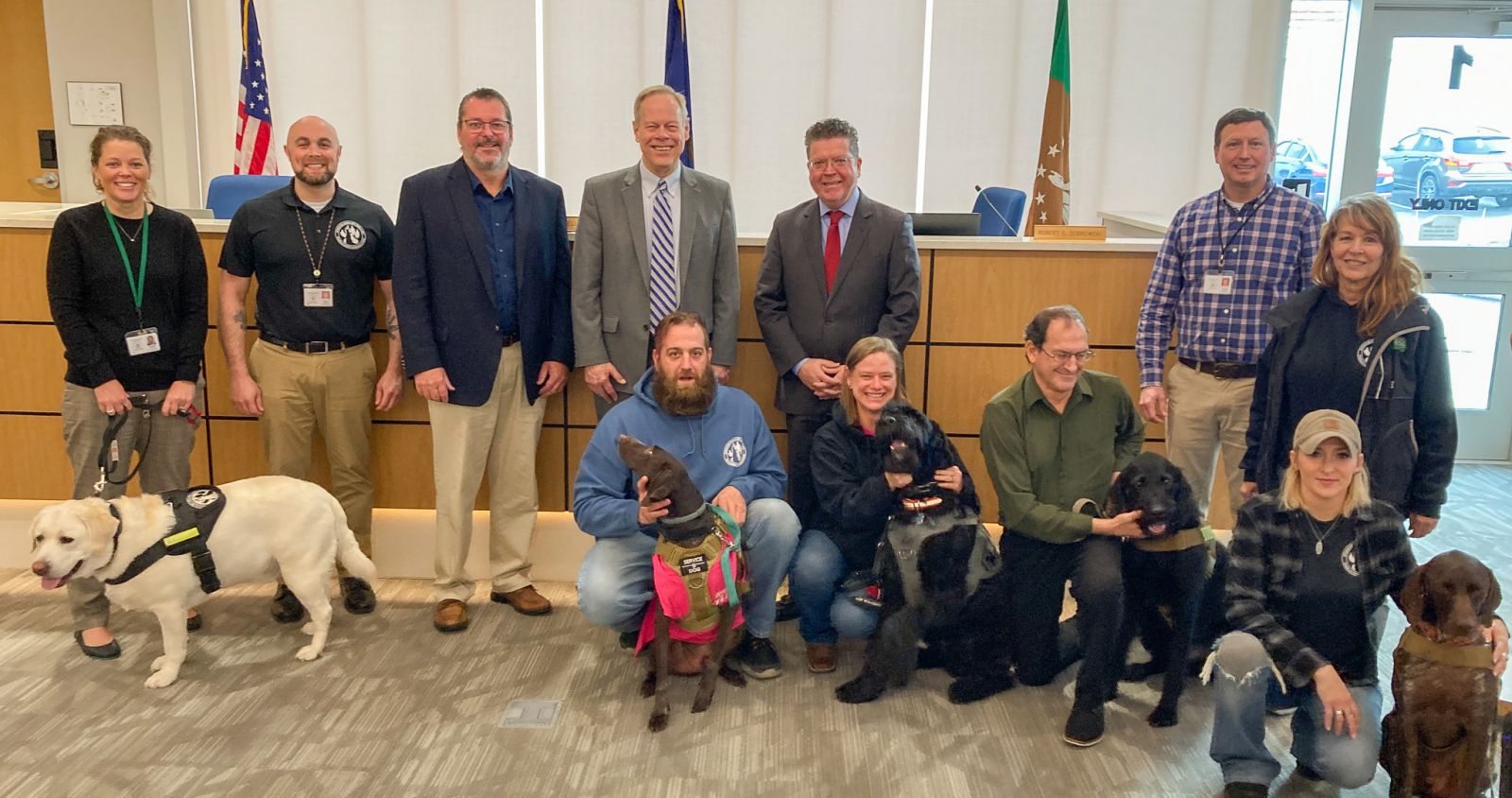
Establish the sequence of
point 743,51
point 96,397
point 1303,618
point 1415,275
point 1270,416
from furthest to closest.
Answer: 1. point 743,51
2. point 96,397
3. point 1270,416
4. point 1415,275
5. point 1303,618

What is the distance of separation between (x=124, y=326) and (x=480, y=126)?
1.19 m

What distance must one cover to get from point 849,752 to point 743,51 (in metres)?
4.35

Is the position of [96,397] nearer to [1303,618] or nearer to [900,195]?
[1303,618]

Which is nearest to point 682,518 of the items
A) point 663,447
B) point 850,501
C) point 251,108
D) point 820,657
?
point 663,447

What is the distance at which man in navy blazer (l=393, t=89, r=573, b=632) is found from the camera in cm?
298

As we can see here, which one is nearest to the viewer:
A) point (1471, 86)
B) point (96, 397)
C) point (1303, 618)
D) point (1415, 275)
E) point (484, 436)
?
point (1303, 618)

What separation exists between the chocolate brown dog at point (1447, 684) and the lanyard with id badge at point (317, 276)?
2.96 m

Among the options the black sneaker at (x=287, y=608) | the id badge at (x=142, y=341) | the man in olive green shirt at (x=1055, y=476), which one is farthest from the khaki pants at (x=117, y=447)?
the man in olive green shirt at (x=1055, y=476)

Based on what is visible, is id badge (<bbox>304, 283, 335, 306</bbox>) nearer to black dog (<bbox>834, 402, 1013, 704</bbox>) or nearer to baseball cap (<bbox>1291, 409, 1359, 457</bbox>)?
black dog (<bbox>834, 402, 1013, 704</bbox>)

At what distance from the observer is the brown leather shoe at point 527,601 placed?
327 centimetres

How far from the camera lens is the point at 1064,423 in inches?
106

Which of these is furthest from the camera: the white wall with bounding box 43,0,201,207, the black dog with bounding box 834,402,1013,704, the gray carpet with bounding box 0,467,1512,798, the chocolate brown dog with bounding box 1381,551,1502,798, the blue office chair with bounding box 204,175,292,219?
the white wall with bounding box 43,0,201,207

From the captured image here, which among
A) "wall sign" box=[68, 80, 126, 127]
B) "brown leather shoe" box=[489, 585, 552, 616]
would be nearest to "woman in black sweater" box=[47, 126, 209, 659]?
"brown leather shoe" box=[489, 585, 552, 616]

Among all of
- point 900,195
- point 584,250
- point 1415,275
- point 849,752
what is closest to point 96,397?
point 584,250
